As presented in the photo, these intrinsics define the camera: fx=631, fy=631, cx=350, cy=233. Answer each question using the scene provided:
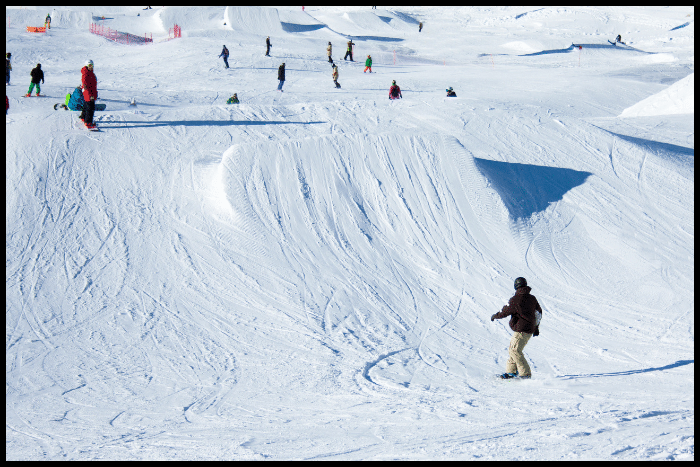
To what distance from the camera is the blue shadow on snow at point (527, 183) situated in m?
12.0

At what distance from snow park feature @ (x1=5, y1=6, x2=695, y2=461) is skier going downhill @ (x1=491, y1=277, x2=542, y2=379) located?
0.26 ft

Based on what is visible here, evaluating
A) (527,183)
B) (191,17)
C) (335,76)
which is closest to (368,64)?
(335,76)

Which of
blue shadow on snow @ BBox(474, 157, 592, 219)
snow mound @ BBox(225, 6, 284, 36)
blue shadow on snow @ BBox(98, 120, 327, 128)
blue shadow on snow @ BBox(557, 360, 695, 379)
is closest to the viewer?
blue shadow on snow @ BBox(557, 360, 695, 379)

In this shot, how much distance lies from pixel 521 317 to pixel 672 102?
632 inches

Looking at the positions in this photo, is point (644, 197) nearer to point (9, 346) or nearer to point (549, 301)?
point (549, 301)

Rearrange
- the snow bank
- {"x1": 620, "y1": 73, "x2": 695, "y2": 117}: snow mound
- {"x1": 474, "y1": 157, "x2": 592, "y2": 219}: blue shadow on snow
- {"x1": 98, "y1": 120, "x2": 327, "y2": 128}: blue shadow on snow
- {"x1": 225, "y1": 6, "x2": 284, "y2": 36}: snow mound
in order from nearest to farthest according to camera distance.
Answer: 1. {"x1": 474, "y1": 157, "x2": 592, "y2": 219}: blue shadow on snow
2. {"x1": 98, "y1": 120, "x2": 327, "y2": 128}: blue shadow on snow
3. {"x1": 620, "y1": 73, "x2": 695, "y2": 117}: snow mound
4. {"x1": 225, "y1": 6, "x2": 284, "y2": 36}: snow mound
5. the snow bank

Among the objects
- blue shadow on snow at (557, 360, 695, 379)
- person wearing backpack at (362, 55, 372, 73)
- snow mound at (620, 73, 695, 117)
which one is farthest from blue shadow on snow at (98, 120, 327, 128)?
person wearing backpack at (362, 55, 372, 73)

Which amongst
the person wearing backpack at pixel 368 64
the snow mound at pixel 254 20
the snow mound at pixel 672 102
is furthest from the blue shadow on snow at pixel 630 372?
the snow mound at pixel 254 20

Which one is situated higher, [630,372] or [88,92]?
[88,92]

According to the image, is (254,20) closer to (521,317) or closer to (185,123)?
(185,123)

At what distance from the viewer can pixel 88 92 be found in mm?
12945

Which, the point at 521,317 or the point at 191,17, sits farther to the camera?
the point at 191,17

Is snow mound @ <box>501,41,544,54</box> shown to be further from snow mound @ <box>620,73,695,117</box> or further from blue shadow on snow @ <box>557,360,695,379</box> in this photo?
blue shadow on snow @ <box>557,360,695,379</box>

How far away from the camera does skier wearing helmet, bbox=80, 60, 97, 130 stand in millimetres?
12680
